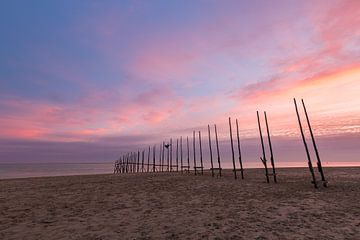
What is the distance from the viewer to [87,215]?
414 inches

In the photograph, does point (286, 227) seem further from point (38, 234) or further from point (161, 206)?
point (38, 234)

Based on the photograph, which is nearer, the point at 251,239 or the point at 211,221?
the point at 251,239

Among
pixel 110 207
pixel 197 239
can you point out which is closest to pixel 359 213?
pixel 197 239

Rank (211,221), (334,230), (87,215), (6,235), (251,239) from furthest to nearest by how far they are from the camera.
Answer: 1. (87,215)
2. (211,221)
3. (6,235)
4. (334,230)
5. (251,239)

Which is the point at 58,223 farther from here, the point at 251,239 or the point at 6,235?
the point at 251,239

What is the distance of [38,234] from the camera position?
26.7ft

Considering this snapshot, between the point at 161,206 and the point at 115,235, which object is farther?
the point at 161,206

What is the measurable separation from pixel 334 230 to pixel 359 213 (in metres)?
2.90

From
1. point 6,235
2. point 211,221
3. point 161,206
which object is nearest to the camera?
point 6,235

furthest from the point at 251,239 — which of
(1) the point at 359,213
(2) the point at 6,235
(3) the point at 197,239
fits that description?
(2) the point at 6,235

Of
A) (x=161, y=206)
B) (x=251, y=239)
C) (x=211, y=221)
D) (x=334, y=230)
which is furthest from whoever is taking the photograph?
(x=161, y=206)

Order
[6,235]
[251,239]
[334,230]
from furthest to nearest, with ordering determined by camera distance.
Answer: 1. [6,235]
2. [334,230]
3. [251,239]

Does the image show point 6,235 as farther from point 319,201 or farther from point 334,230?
point 319,201

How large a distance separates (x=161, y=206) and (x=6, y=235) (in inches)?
248
